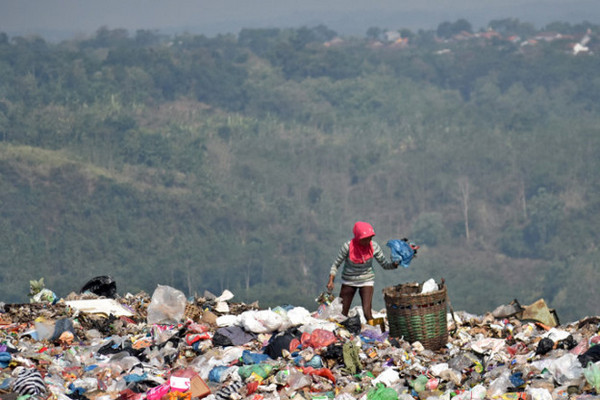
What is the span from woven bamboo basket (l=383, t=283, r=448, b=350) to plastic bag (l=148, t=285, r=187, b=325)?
1925mm

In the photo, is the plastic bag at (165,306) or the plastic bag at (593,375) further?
the plastic bag at (165,306)

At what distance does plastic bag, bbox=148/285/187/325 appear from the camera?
8.27m

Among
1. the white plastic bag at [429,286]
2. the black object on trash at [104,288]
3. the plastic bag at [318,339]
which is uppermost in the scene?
the white plastic bag at [429,286]

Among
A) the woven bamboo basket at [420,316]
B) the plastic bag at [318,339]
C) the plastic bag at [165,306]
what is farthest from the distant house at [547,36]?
the plastic bag at [318,339]

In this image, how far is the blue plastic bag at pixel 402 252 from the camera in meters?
7.75

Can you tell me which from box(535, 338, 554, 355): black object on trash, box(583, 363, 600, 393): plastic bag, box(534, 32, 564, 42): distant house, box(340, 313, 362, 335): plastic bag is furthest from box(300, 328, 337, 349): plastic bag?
box(534, 32, 564, 42): distant house

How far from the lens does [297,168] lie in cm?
7500

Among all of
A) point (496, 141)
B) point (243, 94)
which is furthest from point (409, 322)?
point (243, 94)

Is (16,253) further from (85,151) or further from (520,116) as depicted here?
(520,116)

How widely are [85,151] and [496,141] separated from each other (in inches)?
1280

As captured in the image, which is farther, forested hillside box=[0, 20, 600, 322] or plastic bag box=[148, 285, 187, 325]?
forested hillside box=[0, 20, 600, 322]

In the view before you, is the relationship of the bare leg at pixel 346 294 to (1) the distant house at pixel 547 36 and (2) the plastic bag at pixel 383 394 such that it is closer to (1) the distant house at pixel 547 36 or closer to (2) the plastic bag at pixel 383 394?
(2) the plastic bag at pixel 383 394

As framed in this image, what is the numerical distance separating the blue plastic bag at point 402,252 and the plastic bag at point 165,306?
1.91m

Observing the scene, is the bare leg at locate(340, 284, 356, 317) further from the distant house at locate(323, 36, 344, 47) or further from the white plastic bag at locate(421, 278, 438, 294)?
the distant house at locate(323, 36, 344, 47)
